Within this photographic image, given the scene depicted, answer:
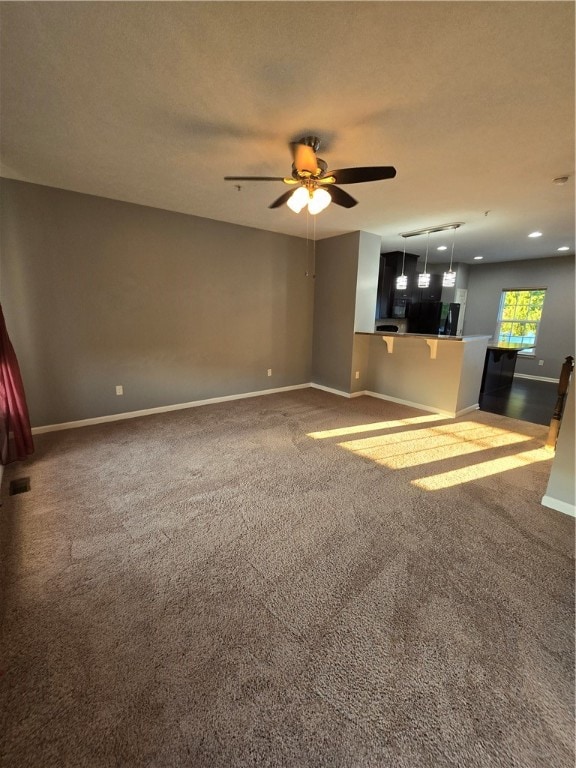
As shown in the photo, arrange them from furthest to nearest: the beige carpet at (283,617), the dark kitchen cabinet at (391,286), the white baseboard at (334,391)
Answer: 1. the dark kitchen cabinet at (391,286)
2. the white baseboard at (334,391)
3. the beige carpet at (283,617)

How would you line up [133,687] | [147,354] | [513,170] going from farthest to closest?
1. [147,354]
2. [513,170]
3. [133,687]

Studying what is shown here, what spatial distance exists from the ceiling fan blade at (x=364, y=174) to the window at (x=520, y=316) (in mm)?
6221

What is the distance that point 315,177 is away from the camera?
2.21 meters

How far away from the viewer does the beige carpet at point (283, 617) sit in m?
1.03

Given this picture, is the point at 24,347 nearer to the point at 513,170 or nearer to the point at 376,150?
the point at 376,150

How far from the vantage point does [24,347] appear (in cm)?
322

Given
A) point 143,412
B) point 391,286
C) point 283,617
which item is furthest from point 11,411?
point 391,286

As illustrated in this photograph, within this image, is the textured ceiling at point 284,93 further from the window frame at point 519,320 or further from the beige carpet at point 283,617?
the window frame at point 519,320

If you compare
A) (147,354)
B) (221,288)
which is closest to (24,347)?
(147,354)

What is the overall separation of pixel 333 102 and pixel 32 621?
10.2ft

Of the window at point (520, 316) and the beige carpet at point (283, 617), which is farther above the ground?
the window at point (520, 316)

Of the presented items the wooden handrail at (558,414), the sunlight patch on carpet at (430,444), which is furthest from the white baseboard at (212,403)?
the wooden handrail at (558,414)

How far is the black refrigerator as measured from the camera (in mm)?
6723

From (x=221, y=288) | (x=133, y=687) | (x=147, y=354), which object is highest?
(x=221, y=288)
